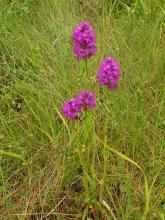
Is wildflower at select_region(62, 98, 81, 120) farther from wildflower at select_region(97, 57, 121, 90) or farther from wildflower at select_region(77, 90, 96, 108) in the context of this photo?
wildflower at select_region(97, 57, 121, 90)

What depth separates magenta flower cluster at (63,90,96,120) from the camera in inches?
61.9

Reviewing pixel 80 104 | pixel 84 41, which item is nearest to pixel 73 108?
pixel 80 104

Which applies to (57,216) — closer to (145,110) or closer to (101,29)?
(145,110)

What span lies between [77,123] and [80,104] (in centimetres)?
32

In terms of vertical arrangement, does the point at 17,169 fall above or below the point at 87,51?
below

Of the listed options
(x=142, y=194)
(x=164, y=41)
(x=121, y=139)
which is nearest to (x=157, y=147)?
(x=121, y=139)

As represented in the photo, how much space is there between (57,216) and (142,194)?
1.14 feet

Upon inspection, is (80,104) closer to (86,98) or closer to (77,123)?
(86,98)

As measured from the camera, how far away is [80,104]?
5.20 ft

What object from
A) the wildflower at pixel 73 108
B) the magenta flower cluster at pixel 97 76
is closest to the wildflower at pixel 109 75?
the magenta flower cluster at pixel 97 76

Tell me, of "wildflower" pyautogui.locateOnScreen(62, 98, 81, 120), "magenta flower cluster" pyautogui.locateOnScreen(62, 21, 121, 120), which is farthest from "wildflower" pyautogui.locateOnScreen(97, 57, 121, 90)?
"wildflower" pyautogui.locateOnScreen(62, 98, 81, 120)

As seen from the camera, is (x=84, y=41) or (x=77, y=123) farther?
(x=77, y=123)

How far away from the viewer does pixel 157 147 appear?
1.95 metres

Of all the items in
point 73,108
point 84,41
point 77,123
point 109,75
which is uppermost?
point 84,41
